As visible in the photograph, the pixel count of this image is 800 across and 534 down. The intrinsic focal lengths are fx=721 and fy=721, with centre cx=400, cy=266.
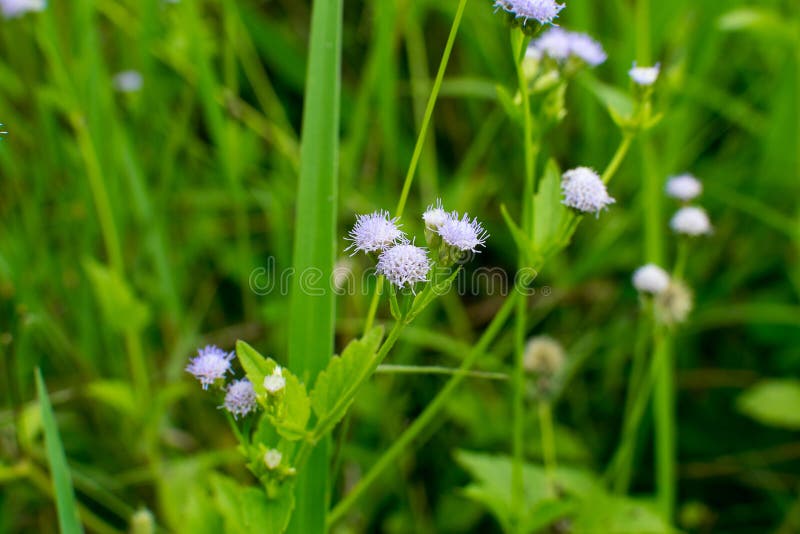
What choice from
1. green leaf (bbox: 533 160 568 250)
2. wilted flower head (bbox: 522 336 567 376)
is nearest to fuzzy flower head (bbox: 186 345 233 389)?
green leaf (bbox: 533 160 568 250)

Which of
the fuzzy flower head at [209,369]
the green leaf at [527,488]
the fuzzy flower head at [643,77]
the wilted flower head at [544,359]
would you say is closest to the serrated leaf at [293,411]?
the fuzzy flower head at [209,369]

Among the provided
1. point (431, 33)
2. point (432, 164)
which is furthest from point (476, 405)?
point (431, 33)

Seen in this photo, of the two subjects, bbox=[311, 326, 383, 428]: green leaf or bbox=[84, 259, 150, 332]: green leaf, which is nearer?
bbox=[311, 326, 383, 428]: green leaf

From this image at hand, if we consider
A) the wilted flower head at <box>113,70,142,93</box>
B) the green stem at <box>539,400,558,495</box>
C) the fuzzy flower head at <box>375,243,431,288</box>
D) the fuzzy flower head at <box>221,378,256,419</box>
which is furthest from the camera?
the wilted flower head at <box>113,70,142,93</box>

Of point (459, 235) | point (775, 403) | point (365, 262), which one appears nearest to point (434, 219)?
point (459, 235)

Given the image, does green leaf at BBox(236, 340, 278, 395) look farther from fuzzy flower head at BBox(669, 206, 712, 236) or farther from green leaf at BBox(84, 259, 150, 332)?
fuzzy flower head at BBox(669, 206, 712, 236)
